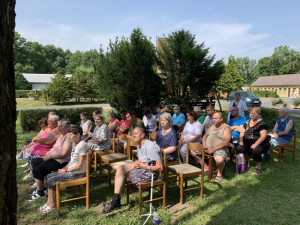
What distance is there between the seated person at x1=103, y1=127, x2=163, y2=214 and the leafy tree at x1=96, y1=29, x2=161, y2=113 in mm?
7166

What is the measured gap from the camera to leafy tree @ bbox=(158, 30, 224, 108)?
11.1 meters

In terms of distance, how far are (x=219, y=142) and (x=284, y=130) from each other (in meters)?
2.46

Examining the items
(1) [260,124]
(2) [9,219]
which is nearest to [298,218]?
(1) [260,124]

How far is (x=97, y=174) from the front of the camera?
17.8ft

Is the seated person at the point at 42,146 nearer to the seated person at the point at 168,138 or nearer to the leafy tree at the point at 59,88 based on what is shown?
the seated person at the point at 168,138

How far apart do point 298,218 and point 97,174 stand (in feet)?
13.1

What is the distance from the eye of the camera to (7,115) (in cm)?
153

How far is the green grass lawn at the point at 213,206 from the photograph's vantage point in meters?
3.43

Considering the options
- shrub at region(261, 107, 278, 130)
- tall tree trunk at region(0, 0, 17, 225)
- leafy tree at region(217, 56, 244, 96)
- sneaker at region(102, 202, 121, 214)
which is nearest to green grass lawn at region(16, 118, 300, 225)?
sneaker at region(102, 202, 121, 214)

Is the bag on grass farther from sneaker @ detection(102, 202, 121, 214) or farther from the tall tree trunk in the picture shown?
the tall tree trunk

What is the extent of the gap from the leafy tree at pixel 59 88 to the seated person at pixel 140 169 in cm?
2613

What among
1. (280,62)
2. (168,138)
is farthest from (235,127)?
(280,62)

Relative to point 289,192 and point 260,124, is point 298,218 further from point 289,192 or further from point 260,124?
point 260,124

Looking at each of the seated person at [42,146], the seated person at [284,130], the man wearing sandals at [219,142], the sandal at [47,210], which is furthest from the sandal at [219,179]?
the seated person at [42,146]
